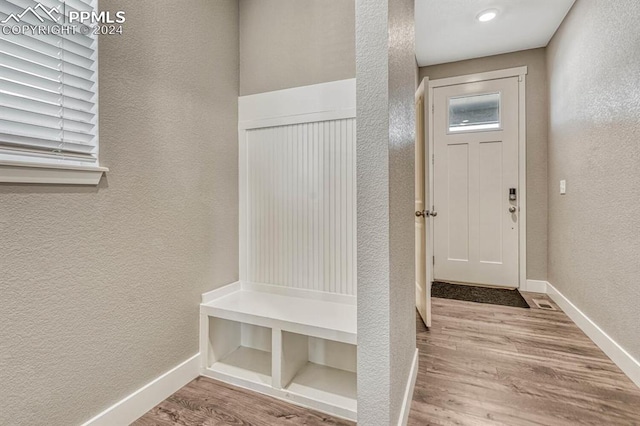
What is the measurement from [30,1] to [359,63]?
1.24m

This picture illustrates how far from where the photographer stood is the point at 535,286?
3.35m

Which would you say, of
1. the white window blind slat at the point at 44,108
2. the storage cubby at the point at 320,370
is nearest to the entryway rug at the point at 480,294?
the storage cubby at the point at 320,370

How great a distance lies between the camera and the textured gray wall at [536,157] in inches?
129

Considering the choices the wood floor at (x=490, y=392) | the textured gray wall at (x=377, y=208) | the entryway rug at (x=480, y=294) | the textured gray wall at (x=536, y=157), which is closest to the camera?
the textured gray wall at (x=377, y=208)

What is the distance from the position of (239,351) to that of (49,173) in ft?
4.80

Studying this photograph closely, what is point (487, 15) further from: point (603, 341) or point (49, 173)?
point (49, 173)

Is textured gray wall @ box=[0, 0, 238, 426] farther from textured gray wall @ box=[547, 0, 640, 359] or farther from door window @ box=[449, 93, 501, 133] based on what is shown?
door window @ box=[449, 93, 501, 133]

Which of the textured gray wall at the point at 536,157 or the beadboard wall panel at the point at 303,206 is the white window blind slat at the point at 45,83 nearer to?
the beadboard wall panel at the point at 303,206

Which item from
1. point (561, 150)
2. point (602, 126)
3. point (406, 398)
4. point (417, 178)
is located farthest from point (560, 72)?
point (406, 398)

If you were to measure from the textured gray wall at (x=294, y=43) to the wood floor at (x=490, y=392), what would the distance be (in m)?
1.86

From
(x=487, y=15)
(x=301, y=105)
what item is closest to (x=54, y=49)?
(x=301, y=105)

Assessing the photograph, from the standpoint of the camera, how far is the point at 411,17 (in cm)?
160

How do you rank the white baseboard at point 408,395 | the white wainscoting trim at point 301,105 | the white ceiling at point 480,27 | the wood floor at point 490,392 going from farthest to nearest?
1. the white ceiling at point 480,27
2. the white wainscoting trim at point 301,105
3. the wood floor at point 490,392
4. the white baseboard at point 408,395

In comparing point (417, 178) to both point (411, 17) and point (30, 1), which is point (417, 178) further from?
point (30, 1)
